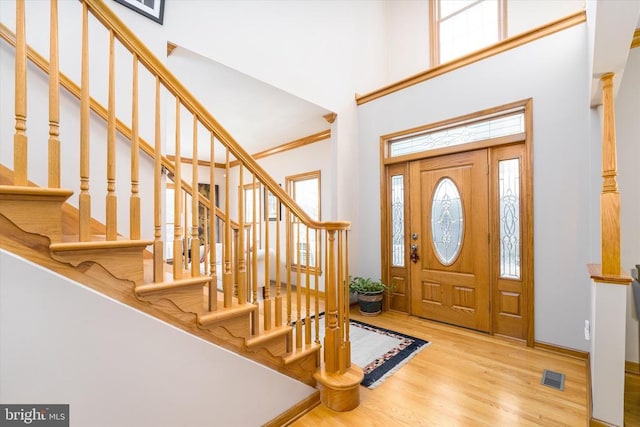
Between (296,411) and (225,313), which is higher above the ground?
(225,313)

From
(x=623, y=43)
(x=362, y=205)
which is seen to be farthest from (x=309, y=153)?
(x=623, y=43)

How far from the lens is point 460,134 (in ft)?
10.8

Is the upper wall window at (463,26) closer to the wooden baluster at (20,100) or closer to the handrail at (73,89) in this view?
the handrail at (73,89)

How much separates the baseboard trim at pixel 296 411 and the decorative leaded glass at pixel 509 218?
7.48 feet

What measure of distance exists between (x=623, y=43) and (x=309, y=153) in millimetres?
4090

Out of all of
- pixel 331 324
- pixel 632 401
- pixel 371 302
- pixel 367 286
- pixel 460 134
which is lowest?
pixel 632 401

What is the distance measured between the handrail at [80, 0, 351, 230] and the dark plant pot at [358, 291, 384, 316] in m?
2.05

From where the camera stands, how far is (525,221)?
2.88 meters

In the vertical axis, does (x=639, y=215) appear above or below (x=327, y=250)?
above

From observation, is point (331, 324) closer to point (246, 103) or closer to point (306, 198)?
point (246, 103)

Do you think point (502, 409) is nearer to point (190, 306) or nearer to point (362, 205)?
point (190, 306)

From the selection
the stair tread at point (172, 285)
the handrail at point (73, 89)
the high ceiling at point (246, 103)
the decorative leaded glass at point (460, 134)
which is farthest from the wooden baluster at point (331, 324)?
the decorative leaded glass at point (460, 134)

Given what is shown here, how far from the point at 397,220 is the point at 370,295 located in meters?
1.02

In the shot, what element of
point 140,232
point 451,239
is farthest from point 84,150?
point 451,239
